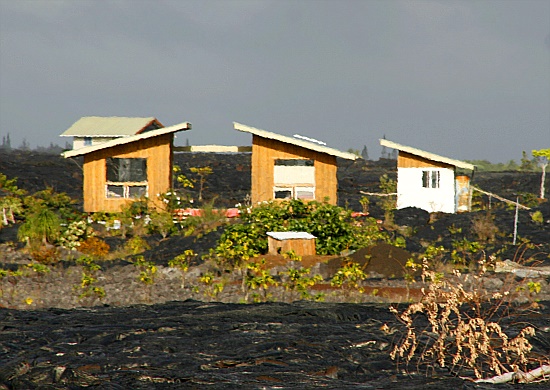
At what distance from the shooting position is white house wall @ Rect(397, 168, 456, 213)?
2655 cm

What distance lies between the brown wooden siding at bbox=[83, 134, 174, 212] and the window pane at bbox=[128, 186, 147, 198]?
18.4 inches

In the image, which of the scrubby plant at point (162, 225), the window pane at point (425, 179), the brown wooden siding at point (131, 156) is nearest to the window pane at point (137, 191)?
the brown wooden siding at point (131, 156)

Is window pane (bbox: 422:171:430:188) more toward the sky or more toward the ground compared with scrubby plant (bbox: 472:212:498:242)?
more toward the sky

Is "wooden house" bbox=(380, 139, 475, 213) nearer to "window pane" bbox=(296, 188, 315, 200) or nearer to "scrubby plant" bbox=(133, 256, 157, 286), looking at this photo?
"window pane" bbox=(296, 188, 315, 200)

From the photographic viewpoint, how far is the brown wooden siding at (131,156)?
2397cm

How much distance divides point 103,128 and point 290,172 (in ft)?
51.9

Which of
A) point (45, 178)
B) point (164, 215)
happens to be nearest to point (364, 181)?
point (45, 178)

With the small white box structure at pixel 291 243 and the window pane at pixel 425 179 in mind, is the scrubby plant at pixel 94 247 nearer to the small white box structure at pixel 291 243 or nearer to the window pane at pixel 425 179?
the small white box structure at pixel 291 243

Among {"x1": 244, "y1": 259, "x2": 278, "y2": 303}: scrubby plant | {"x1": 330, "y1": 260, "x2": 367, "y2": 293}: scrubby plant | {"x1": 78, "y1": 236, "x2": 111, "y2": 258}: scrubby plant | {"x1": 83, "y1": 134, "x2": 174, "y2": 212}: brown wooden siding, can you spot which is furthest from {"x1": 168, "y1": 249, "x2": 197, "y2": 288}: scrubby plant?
{"x1": 83, "y1": 134, "x2": 174, "y2": 212}: brown wooden siding

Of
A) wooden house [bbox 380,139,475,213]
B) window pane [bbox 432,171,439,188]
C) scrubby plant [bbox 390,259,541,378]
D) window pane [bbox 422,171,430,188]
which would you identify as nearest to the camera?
scrubby plant [bbox 390,259,541,378]

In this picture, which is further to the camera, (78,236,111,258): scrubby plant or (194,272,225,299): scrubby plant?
(78,236,111,258): scrubby plant

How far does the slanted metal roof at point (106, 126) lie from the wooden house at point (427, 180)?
14.4 meters

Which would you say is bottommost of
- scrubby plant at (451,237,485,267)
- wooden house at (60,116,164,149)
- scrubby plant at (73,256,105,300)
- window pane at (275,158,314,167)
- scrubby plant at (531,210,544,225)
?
scrubby plant at (73,256,105,300)

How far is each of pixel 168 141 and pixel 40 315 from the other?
597 inches
